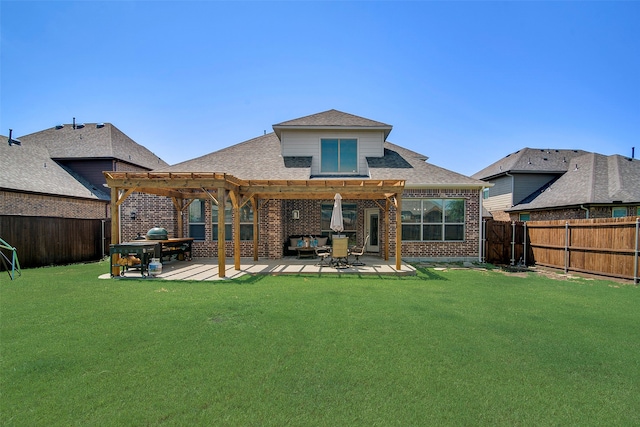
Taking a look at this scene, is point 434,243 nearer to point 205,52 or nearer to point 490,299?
point 490,299

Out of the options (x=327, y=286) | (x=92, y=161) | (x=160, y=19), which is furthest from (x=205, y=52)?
(x=92, y=161)

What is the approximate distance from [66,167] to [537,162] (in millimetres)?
30499

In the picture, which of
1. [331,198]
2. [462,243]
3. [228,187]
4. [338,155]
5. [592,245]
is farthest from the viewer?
[338,155]

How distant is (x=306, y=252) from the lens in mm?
12938

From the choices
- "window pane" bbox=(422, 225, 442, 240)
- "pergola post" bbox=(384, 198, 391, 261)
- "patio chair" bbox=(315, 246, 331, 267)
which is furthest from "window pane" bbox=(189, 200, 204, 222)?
"window pane" bbox=(422, 225, 442, 240)

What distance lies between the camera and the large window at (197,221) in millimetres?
13195

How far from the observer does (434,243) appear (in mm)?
12672

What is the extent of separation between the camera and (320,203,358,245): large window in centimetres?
1438

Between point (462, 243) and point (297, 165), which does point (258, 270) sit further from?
point (462, 243)

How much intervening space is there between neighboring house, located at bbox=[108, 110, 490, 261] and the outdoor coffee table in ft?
2.48

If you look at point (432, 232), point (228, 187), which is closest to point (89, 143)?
point (228, 187)

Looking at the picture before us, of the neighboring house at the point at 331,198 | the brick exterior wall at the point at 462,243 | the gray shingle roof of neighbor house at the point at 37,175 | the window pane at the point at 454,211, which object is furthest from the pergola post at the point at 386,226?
the gray shingle roof of neighbor house at the point at 37,175

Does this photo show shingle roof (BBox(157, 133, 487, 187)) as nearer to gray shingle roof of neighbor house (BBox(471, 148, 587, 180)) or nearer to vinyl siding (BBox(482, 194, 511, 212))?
vinyl siding (BBox(482, 194, 511, 212))

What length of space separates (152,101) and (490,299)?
45.7 ft
